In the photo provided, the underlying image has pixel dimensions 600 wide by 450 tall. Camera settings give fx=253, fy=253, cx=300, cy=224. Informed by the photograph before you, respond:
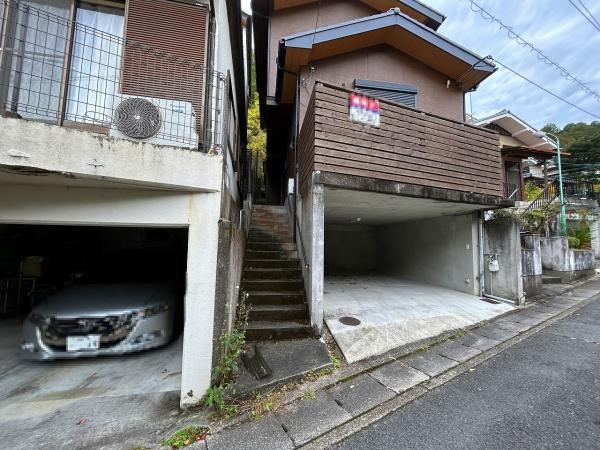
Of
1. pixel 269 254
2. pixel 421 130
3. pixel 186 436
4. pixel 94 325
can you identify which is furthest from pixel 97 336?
pixel 421 130

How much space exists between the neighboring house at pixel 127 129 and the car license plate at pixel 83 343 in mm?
1305

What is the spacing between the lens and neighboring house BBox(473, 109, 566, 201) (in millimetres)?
12408

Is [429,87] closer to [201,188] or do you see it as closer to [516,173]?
[201,188]

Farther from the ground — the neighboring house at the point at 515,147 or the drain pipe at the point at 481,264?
the neighboring house at the point at 515,147

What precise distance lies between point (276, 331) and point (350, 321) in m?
1.46

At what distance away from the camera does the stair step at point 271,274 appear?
16.5 feet

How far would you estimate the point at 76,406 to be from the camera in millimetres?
2576

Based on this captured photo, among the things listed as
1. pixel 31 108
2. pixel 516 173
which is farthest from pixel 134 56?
pixel 516 173

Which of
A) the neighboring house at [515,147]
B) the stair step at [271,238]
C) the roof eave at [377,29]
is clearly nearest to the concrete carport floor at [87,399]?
the stair step at [271,238]

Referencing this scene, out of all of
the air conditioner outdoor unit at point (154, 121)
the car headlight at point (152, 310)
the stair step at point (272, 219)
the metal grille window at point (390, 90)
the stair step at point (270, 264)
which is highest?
the metal grille window at point (390, 90)

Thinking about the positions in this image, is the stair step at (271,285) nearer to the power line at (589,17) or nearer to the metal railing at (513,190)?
the power line at (589,17)

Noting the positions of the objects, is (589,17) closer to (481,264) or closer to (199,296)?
(481,264)

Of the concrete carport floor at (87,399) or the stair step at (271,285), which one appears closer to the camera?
the concrete carport floor at (87,399)

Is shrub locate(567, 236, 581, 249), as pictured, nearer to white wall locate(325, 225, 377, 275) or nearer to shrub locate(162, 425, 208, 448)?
white wall locate(325, 225, 377, 275)
